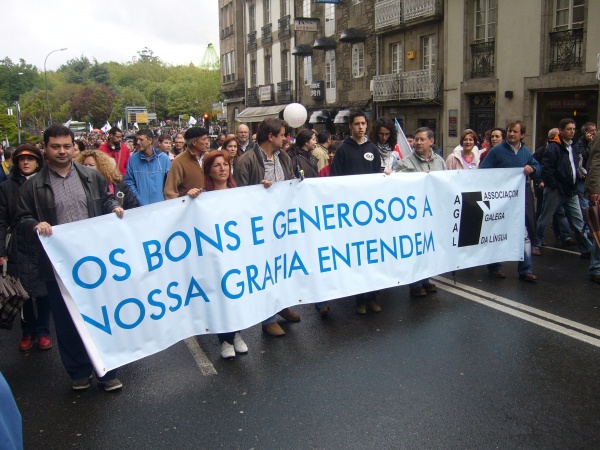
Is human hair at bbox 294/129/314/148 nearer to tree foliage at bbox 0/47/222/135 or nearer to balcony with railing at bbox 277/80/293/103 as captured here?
balcony with railing at bbox 277/80/293/103

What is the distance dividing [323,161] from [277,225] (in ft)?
14.4

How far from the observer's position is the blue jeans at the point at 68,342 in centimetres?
432

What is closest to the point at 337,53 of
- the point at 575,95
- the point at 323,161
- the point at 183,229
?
the point at 575,95

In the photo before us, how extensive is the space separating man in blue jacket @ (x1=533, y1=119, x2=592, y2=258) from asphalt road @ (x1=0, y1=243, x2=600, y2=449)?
263 centimetres

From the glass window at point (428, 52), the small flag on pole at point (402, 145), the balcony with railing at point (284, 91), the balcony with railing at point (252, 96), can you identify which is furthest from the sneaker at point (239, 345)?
the balcony with railing at point (252, 96)

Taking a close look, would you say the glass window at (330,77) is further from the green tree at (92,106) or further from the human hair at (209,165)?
the green tree at (92,106)

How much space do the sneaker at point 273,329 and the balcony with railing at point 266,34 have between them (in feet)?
116

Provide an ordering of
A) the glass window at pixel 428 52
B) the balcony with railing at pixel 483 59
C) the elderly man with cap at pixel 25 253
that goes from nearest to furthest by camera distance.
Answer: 1. the elderly man with cap at pixel 25 253
2. the balcony with railing at pixel 483 59
3. the glass window at pixel 428 52

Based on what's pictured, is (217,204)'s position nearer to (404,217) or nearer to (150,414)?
(150,414)

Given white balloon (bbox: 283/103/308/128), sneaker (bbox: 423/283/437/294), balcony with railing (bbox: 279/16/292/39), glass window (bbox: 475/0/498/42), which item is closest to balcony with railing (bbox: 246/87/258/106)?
balcony with railing (bbox: 279/16/292/39)

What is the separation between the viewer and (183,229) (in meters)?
4.68

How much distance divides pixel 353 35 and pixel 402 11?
346 centimetres

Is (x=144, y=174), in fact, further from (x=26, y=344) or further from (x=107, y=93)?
(x=107, y=93)

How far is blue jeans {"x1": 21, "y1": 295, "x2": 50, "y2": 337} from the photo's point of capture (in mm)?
5488
